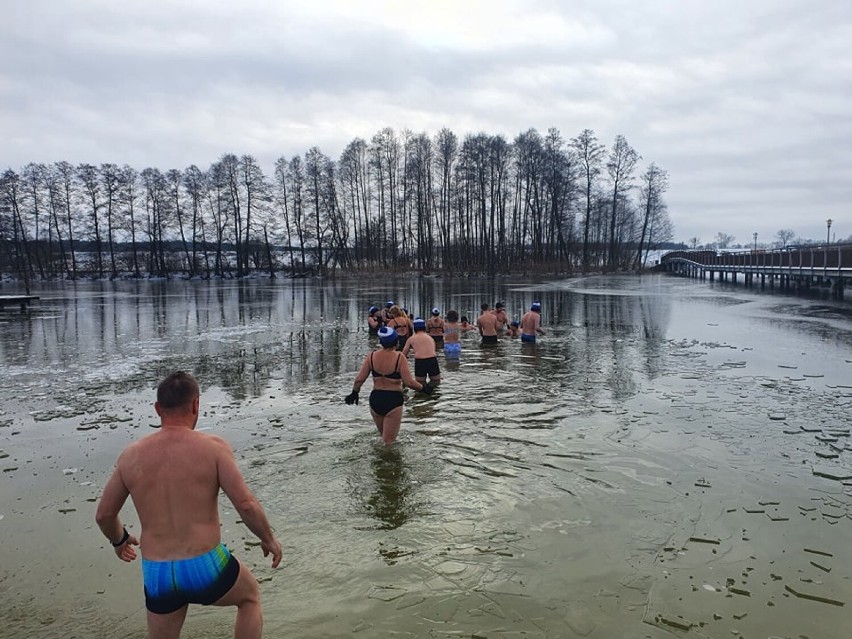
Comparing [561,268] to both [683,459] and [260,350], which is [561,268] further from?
[683,459]

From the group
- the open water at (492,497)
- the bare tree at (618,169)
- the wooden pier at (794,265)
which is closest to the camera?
the open water at (492,497)

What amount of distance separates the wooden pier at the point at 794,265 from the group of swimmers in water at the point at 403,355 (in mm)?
23508

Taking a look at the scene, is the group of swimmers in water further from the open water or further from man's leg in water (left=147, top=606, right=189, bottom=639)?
man's leg in water (left=147, top=606, right=189, bottom=639)

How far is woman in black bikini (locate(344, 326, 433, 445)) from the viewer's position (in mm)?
7375

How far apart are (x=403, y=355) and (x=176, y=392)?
4.61 m

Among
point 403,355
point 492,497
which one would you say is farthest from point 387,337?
point 492,497

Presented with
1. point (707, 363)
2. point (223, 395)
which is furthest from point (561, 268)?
point (223, 395)

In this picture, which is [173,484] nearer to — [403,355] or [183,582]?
[183,582]

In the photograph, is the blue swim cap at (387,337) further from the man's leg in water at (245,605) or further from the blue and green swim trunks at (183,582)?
the blue and green swim trunks at (183,582)

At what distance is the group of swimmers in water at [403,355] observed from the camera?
743 cm

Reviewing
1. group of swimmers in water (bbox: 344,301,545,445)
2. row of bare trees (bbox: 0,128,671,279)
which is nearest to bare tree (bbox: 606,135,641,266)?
row of bare trees (bbox: 0,128,671,279)

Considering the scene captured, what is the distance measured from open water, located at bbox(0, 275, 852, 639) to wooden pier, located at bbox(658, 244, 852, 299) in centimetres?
2215

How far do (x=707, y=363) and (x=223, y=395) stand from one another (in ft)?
36.3

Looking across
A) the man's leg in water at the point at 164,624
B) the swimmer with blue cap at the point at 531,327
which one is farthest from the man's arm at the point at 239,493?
the swimmer with blue cap at the point at 531,327
